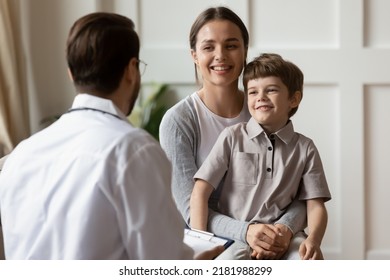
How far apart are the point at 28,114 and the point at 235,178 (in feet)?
3.12

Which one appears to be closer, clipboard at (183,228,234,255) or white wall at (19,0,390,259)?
clipboard at (183,228,234,255)

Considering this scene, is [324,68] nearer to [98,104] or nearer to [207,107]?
[207,107]

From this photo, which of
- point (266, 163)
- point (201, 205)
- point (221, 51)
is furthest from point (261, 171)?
point (221, 51)

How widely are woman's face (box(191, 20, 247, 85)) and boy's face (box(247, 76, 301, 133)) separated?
3.5 inches

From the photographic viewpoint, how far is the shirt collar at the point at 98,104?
0.95 metres

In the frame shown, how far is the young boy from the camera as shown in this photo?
135cm

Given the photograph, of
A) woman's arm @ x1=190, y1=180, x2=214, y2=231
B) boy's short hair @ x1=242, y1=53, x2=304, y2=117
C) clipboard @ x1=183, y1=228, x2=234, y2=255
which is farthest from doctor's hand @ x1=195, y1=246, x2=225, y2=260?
boy's short hair @ x1=242, y1=53, x2=304, y2=117

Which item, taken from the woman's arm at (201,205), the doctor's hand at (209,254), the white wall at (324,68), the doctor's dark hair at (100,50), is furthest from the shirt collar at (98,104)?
the white wall at (324,68)

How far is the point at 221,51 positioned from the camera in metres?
1.41

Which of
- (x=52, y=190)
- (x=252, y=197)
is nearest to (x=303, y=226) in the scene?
(x=252, y=197)

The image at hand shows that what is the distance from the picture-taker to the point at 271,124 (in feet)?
4.48

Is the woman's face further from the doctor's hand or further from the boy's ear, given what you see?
the doctor's hand

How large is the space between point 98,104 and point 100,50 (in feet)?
0.26

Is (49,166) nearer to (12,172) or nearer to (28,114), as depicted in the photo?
(12,172)
